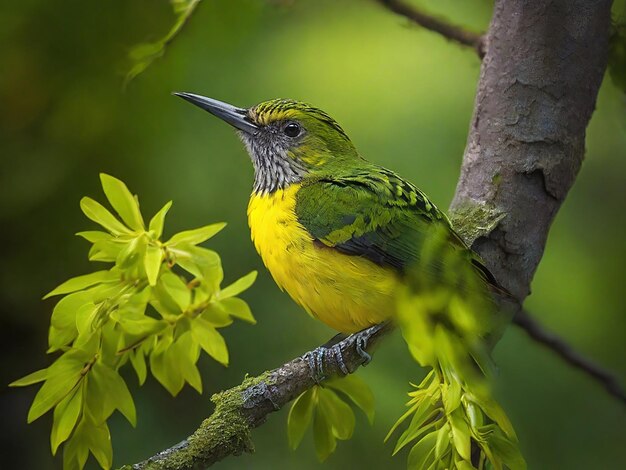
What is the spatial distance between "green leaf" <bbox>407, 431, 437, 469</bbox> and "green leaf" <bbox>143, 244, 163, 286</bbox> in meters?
0.39

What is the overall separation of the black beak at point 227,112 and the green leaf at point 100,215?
213 millimetres

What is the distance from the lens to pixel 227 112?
4.82ft

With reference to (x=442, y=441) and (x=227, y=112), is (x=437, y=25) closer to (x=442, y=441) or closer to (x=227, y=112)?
(x=227, y=112)

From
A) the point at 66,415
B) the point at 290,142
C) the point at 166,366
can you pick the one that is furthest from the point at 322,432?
the point at 290,142

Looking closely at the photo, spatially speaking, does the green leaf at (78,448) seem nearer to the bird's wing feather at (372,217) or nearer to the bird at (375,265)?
the bird at (375,265)

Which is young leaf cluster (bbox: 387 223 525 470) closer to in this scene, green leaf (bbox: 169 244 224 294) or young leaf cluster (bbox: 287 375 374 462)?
young leaf cluster (bbox: 287 375 374 462)

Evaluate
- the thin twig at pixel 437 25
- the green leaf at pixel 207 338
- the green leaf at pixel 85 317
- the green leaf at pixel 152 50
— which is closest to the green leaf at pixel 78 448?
the green leaf at pixel 85 317

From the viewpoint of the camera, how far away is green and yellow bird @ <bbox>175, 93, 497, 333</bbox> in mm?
1300

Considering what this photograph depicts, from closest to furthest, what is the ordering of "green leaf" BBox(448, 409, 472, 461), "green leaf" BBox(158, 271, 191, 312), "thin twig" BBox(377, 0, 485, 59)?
"green leaf" BBox(448, 409, 472, 461) → "green leaf" BBox(158, 271, 191, 312) → "thin twig" BBox(377, 0, 485, 59)

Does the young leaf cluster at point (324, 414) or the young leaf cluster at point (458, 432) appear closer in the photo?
the young leaf cluster at point (458, 432)

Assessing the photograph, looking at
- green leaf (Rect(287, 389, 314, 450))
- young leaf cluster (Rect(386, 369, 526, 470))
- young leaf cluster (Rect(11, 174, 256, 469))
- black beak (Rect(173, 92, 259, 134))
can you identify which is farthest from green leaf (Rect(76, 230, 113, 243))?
young leaf cluster (Rect(386, 369, 526, 470))

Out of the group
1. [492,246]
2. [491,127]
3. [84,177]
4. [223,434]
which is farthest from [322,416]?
[84,177]

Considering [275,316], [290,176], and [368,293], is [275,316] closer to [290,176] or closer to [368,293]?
[290,176]

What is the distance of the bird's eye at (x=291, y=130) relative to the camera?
5.12ft
